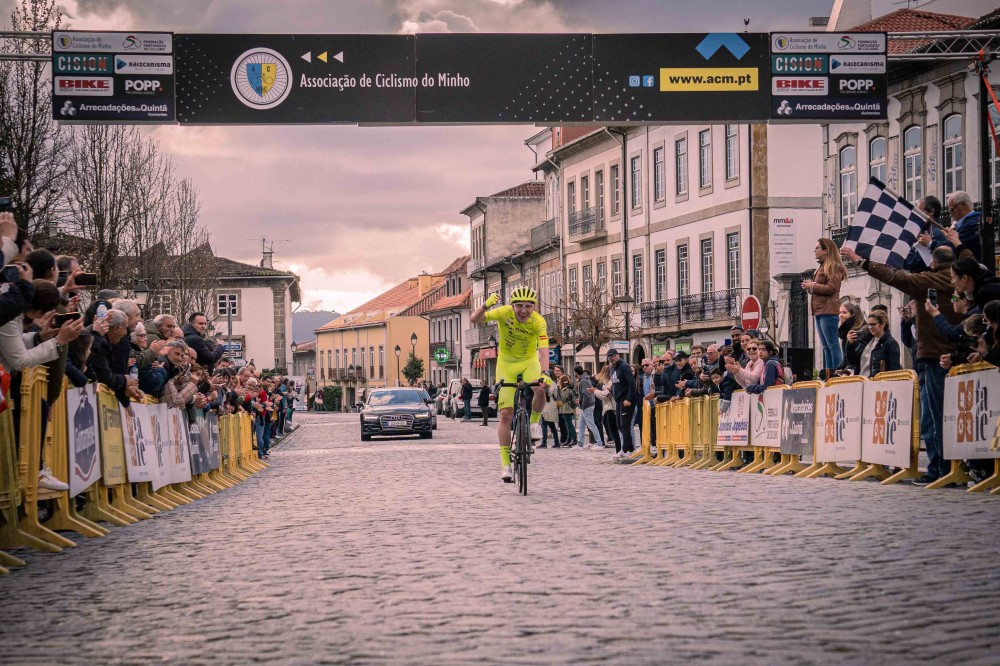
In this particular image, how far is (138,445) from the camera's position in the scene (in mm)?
13570

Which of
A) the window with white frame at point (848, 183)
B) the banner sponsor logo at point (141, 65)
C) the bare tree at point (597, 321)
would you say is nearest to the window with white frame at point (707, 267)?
the bare tree at point (597, 321)

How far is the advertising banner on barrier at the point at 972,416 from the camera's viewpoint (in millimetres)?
12117

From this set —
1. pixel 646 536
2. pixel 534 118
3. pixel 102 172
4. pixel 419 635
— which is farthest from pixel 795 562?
pixel 102 172

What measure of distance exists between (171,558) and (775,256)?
41.8m

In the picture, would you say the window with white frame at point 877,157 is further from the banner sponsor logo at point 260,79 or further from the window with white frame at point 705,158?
the banner sponsor logo at point 260,79

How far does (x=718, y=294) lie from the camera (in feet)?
171

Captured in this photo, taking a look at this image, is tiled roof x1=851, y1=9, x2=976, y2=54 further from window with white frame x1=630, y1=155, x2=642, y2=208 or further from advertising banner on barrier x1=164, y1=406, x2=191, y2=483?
advertising banner on barrier x1=164, y1=406, x2=191, y2=483

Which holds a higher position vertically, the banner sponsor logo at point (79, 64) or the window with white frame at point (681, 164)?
the window with white frame at point (681, 164)

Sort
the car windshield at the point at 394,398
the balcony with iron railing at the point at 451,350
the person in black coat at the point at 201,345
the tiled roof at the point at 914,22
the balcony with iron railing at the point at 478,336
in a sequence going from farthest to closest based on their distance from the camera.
Result: the balcony with iron railing at the point at 451,350 < the balcony with iron railing at the point at 478,336 < the tiled roof at the point at 914,22 < the car windshield at the point at 394,398 < the person in black coat at the point at 201,345

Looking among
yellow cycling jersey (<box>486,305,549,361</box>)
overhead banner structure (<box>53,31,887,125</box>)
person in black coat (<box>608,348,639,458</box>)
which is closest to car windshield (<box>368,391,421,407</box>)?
person in black coat (<box>608,348,639,458</box>)

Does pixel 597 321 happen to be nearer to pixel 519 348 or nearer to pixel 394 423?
pixel 394 423

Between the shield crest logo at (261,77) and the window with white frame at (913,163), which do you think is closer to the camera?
the shield crest logo at (261,77)

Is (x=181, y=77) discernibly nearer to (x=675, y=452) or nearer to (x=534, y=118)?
(x=534, y=118)

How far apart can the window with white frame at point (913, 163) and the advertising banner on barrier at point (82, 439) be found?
2964 centimetres
